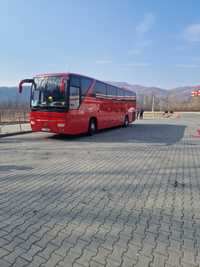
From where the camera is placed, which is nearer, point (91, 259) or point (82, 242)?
point (91, 259)

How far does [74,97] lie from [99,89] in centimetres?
344

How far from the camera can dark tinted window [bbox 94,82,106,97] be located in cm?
1478

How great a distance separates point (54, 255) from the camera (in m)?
2.74

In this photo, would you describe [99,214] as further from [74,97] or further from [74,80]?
[74,80]

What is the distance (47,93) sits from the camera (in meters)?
12.1

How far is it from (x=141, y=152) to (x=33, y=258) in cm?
695

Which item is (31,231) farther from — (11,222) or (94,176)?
(94,176)

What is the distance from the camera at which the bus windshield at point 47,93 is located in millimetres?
11828

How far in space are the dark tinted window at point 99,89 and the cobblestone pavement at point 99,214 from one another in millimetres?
8412

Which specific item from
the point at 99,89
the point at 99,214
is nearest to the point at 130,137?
the point at 99,89

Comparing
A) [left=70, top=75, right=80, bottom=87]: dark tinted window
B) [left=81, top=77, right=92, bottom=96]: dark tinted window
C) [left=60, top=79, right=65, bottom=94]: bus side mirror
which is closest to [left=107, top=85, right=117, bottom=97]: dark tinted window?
[left=81, top=77, right=92, bottom=96]: dark tinted window

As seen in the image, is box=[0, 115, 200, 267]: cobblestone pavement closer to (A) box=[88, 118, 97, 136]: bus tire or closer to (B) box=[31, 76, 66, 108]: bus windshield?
(B) box=[31, 76, 66, 108]: bus windshield

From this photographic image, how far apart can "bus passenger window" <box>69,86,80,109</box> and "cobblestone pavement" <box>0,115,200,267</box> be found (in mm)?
5441

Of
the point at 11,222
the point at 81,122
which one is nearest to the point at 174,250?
the point at 11,222
